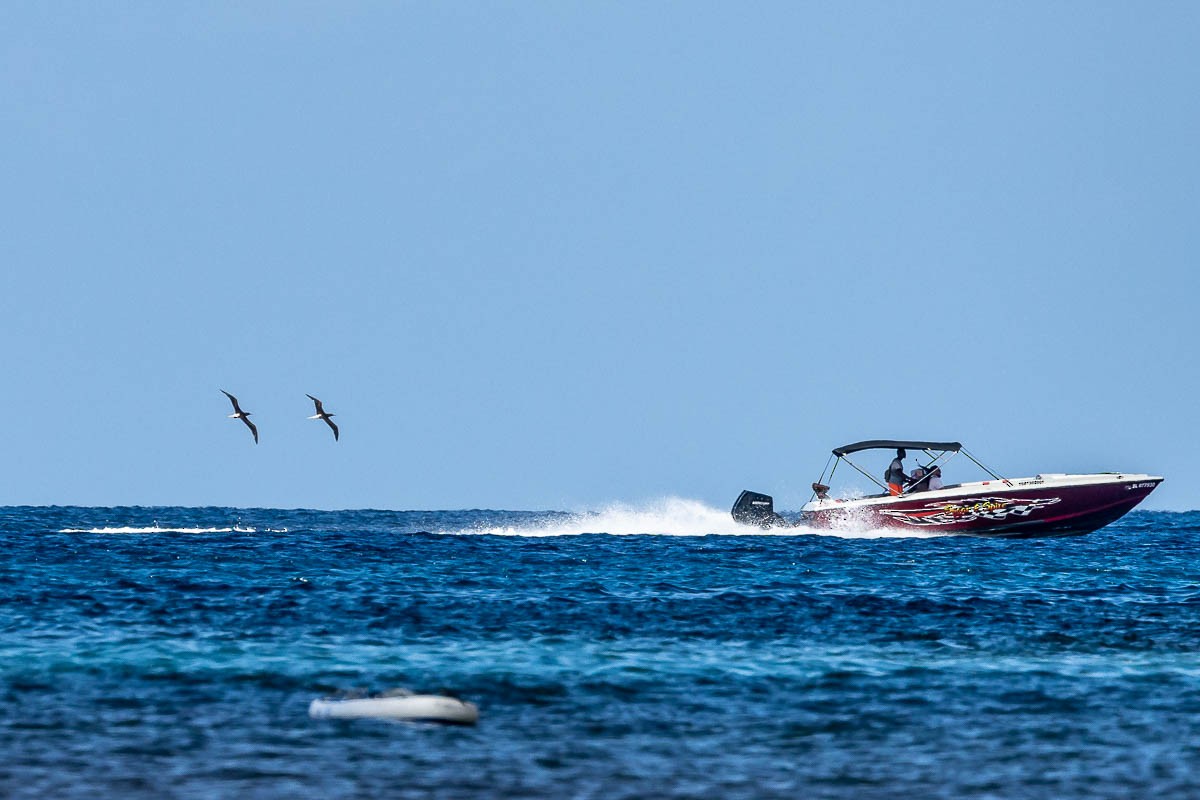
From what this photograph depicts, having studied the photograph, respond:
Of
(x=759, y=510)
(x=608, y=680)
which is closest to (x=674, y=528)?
(x=759, y=510)

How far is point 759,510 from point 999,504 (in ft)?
30.9

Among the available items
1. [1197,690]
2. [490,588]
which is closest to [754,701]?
[1197,690]

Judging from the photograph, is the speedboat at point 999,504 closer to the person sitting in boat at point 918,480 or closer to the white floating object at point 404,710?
the person sitting in boat at point 918,480

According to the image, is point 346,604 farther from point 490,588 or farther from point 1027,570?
point 1027,570

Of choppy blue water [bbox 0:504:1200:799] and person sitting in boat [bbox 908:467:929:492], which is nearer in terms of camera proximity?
choppy blue water [bbox 0:504:1200:799]

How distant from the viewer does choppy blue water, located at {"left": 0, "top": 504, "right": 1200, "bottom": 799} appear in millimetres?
11539

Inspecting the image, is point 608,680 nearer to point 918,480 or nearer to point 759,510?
point 918,480

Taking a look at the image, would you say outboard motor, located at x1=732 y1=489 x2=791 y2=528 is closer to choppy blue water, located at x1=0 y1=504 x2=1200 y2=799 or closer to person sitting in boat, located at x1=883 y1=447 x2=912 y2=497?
person sitting in boat, located at x1=883 y1=447 x2=912 y2=497

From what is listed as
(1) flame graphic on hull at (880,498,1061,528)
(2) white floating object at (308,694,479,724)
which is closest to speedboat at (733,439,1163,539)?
(1) flame graphic on hull at (880,498,1061,528)

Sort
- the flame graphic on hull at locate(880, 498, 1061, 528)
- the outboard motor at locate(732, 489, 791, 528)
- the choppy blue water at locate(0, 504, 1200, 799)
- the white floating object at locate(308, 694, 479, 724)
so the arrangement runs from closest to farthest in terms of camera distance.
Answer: the choppy blue water at locate(0, 504, 1200, 799)
the white floating object at locate(308, 694, 479, 724)
the flame graphic on hull at locate(880, 498, 1061, 528)
the outboard motor at locate(732, 489, 791, 528)

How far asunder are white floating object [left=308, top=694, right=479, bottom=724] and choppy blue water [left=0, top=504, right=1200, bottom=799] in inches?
8.0

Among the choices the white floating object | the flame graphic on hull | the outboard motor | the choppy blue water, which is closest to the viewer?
the choppy blue water

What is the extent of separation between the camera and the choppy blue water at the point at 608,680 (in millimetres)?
11539

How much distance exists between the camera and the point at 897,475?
146ft
